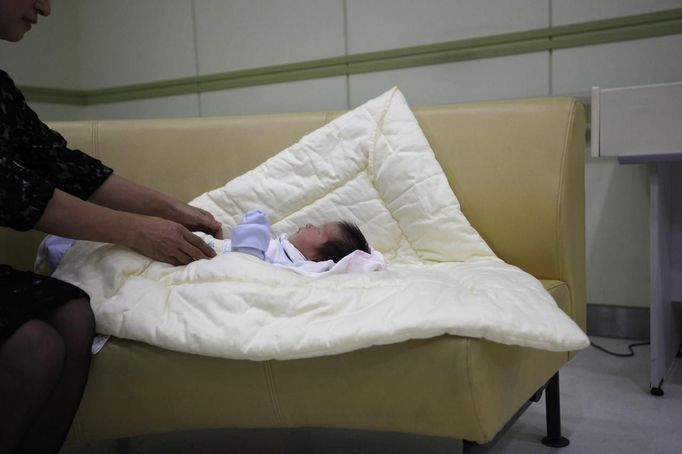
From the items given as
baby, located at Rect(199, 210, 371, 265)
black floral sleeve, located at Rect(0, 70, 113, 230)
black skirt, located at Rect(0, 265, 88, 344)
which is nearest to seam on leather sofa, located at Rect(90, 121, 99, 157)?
black floral sleeve, located at Rect(0, 70, 113, 230)

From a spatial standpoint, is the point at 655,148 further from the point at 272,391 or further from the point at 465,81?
the point at 272,391

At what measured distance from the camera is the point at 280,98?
2.85 m

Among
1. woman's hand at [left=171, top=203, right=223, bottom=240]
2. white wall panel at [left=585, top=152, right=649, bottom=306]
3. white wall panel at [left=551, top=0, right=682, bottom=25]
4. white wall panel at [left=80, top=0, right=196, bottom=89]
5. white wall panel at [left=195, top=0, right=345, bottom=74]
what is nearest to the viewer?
woman's hand at [left=171, top=203, right=223, bottom=240]

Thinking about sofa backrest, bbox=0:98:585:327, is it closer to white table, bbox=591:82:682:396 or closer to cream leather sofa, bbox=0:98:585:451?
cream leather sofa, bbox=0:98:585:451

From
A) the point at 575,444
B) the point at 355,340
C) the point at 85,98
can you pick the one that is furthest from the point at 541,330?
the point at 85,98

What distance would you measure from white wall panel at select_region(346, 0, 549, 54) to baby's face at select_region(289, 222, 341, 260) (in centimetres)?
131

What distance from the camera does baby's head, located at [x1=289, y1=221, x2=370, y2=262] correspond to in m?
1.43

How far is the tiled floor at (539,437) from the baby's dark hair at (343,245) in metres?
0.50

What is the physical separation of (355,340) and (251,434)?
840mm

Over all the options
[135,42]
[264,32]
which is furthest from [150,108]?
[264,32]

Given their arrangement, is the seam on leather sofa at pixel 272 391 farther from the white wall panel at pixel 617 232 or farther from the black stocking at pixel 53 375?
the white wall panel at pixel 617 232

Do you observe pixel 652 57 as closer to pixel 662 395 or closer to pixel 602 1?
pixel 602 1

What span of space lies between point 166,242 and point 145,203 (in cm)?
27

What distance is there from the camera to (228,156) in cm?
174
